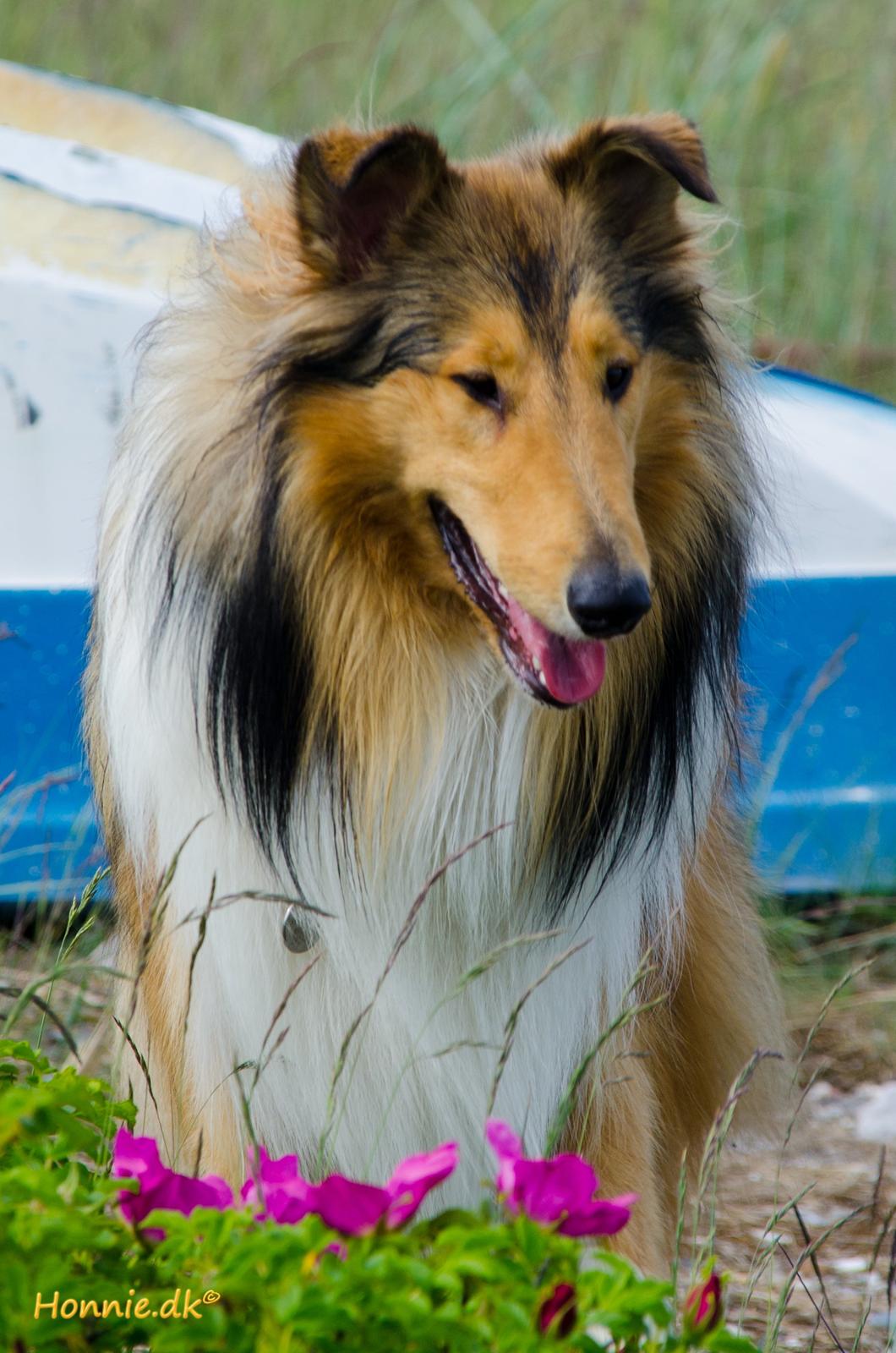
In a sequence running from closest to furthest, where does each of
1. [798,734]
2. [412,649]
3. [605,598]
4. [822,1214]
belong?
[605,598]
[412,649]
[822,1214]
[798,734]

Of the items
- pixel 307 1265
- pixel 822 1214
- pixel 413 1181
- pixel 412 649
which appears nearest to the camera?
pixel 307 1265

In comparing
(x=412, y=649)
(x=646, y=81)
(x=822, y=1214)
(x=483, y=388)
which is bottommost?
(x=822, y=1214)

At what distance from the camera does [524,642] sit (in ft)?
7.38

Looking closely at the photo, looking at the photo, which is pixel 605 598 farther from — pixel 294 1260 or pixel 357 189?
pixel 294 1260

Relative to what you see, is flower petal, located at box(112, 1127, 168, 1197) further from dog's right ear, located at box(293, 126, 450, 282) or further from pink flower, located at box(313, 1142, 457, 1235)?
Answer: dog's right ear, located at box(293, 126, 450, 282)

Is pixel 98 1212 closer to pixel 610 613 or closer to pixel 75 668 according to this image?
pixel 610 613

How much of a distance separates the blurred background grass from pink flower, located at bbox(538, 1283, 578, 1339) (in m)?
5.12

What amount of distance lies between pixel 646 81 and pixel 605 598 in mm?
4982

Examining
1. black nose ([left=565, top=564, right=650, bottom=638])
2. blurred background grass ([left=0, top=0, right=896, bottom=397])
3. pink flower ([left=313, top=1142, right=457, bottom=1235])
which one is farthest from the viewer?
blurred background grass ([left=0, top=0, right=896, bottom=397])

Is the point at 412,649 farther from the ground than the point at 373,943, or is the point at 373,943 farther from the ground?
the point at 412,649

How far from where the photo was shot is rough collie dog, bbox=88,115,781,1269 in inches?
89.4

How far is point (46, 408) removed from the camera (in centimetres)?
366

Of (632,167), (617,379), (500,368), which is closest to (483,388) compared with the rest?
(500,368)

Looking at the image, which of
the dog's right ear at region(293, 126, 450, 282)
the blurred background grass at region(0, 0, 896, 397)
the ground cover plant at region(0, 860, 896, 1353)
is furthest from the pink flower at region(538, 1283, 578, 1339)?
the blurred background grass at region(0, 0, 896, 397)
